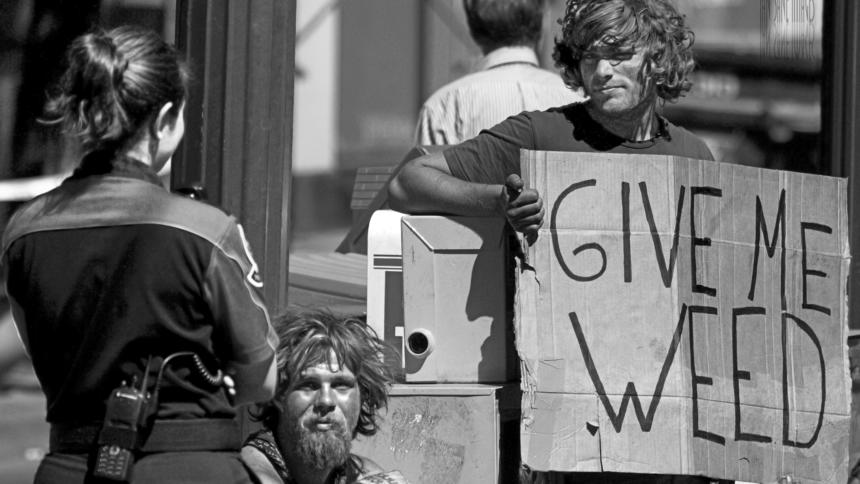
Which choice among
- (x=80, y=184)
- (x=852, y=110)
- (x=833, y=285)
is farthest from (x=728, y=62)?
(x=80, y=184)

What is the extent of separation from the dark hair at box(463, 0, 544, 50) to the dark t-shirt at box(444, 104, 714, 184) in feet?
4.37

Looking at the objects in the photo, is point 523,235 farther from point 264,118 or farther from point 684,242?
point 264,118

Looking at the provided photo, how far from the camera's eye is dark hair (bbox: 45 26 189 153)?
2475 millimetres

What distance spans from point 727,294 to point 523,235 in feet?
1.66

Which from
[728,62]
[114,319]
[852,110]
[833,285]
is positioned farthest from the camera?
[728,62]

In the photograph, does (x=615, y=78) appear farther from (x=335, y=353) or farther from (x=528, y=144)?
(x=335, y=353)

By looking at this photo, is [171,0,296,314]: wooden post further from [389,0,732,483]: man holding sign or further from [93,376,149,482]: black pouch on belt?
[93,376,149,482]: black pouch on belt

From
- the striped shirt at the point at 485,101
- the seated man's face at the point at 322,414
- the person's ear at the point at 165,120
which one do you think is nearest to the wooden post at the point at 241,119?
the seated man's face at the point at 322,414

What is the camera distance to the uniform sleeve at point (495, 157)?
3.38 m

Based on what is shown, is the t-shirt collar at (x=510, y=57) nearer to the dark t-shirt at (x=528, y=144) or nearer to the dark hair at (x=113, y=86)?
the dark t-shirt at (x=528, y=144)

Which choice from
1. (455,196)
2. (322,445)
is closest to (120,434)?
(322,445)

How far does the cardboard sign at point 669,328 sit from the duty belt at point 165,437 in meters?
0.85

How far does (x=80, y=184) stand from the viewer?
252 centimetres

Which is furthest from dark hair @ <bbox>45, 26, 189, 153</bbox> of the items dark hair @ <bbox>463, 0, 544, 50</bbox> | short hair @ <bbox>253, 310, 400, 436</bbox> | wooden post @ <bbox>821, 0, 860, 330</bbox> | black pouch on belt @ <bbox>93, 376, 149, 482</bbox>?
wooden post @ <bbox>821, 0, 860, 330</bbox>
